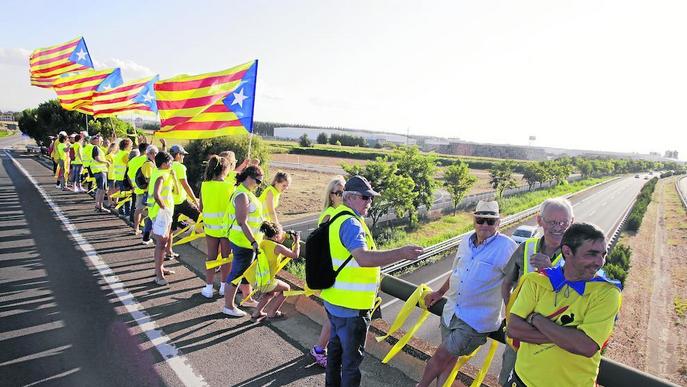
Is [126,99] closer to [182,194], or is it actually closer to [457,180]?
[182,194]

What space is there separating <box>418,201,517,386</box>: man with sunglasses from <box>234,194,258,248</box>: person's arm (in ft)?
7.97

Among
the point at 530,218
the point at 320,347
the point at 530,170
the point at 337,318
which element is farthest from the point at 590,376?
the point at 530,170

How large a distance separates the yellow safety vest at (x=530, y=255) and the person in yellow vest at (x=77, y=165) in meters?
13.9

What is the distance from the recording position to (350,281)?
3199mm

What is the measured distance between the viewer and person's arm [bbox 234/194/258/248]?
4.88m

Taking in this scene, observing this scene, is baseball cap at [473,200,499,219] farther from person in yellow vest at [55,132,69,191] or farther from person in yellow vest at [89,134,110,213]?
person in yellow vest at [55,132,69,191]

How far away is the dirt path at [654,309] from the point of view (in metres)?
15.3

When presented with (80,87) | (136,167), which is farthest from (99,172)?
(80,87)

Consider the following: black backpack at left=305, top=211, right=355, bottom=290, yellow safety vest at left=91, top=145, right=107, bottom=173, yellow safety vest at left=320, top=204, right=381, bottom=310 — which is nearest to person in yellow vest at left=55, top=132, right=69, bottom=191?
yellow safety vest at left=91, top=145, right=107, bottom=173

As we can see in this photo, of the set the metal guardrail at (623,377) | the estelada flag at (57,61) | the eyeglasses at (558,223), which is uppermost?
the estelada flag at (57,61)

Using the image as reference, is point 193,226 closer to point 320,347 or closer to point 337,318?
point 320,347

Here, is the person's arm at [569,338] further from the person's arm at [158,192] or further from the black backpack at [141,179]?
the black backpack at [141,179]

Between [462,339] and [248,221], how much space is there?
2.82m

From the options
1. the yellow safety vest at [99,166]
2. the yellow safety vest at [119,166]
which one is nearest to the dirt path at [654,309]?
the yellow safety vest at [119,166]
